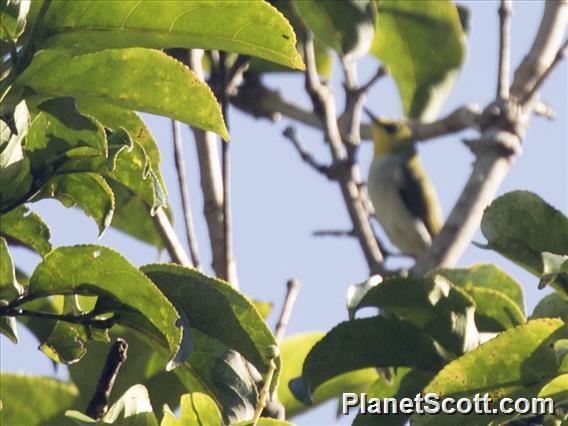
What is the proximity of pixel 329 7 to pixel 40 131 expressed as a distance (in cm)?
81

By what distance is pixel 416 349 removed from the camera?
1348 mm

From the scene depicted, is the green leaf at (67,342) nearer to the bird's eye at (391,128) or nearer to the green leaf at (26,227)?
the green leaf at (26,227)

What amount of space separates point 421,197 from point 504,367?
6598 millimetres

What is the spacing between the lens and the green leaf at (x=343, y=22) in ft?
6.18

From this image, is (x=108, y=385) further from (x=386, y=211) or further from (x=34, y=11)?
(x=386, y=211)

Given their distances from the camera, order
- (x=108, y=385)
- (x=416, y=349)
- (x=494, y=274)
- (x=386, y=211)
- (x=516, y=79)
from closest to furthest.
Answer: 1. (x=108, y=385)
2. (x=416, y=349)
3. (x=494, y=274)
4. (x=516, y=79)
5. (x=386, y=211)

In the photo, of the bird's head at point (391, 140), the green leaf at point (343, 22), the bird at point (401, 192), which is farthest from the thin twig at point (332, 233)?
the bird's head at point (391, 140)

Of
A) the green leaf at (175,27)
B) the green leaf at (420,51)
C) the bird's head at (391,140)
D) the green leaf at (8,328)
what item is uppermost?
the green leaf at (175,27)

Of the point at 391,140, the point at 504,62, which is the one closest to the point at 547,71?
the point at 504,62

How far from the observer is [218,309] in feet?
4.12

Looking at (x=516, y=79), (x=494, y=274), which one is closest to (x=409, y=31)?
(x=516, y=79)

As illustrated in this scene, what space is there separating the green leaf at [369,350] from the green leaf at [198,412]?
218 mm

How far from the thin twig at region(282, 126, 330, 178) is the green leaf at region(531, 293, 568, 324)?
1541mm

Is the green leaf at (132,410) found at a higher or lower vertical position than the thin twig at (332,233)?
higher
